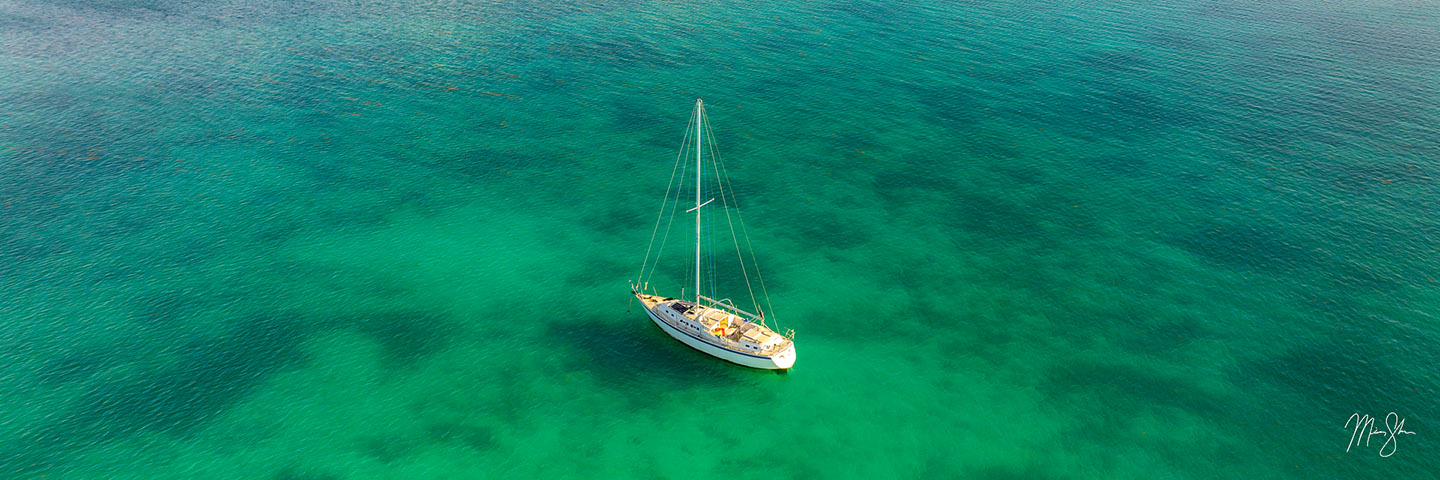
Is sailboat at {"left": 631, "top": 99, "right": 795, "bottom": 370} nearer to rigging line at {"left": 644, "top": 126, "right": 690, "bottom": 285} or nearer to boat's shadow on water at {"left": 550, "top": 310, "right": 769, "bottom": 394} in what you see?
boat's shadow on water at {"left": 550, "top": 310, "right": 769, "bottom": 394}

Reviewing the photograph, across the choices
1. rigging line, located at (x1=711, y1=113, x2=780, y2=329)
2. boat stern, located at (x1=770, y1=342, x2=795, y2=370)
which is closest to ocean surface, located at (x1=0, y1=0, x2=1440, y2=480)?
rigging line, located at (x1=711, y1=113, x2=780, y2=329)

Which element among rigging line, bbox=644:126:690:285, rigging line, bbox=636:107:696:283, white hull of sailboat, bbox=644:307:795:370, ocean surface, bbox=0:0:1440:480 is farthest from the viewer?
rigging line, bbox=644:126:690:285

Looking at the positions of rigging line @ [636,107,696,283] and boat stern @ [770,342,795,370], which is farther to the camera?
rigging line @ [636,107,696,283]

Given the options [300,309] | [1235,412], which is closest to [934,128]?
[1235,412]

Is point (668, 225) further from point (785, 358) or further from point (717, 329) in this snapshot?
point (785, 358)

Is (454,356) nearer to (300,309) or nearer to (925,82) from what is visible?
(300,309)

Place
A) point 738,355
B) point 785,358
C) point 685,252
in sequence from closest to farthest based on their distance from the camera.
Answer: point 785,358 < point 738,355 < point 685,252

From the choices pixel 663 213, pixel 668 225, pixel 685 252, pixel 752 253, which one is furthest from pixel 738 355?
pixel 663 213
